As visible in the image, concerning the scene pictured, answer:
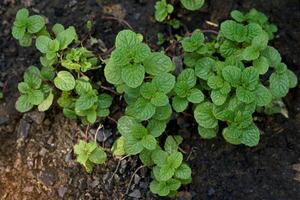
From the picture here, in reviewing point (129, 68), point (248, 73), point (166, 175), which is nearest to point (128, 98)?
point (129, 68)

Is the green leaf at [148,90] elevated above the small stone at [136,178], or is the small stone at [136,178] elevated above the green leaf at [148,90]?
the green leaf at [148,90]

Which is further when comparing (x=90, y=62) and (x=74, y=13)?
(x=74, y=13)

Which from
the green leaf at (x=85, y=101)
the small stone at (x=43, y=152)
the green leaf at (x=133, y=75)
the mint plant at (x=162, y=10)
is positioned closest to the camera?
the green leaf at (x=133, y=75)

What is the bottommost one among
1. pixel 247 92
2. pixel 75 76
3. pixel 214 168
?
pixel 214 168

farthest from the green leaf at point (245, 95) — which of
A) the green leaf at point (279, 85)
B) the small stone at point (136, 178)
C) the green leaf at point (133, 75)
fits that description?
the small stone at point (136, 178)

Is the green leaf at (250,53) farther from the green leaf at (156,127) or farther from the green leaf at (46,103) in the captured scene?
the green leaf at (46,103)

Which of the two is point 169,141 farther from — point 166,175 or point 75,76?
point 75,76

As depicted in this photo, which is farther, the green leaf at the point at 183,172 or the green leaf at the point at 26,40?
the green leaf at the point at 26,40
